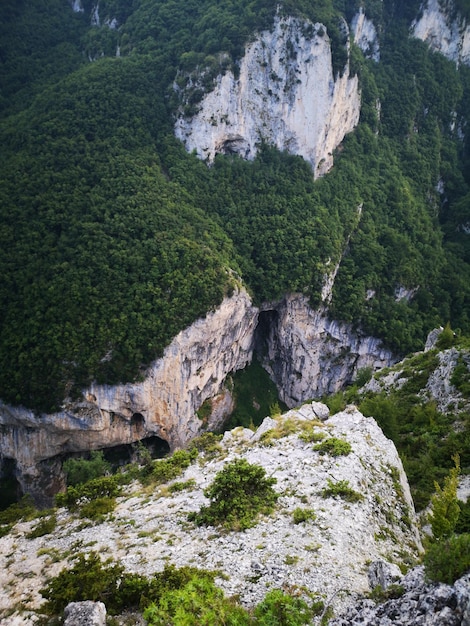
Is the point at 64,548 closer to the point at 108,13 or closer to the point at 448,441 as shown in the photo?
the point at 448,441

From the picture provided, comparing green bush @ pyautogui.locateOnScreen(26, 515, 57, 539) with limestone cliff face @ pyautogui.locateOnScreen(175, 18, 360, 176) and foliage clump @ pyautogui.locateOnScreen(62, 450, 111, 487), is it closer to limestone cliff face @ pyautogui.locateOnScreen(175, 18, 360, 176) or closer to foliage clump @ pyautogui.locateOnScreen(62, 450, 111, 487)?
foliage clump @ pyautogui.locateOnScreen(62, 450, 111, 487)

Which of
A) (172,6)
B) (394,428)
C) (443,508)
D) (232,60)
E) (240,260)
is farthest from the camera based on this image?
(172,6)

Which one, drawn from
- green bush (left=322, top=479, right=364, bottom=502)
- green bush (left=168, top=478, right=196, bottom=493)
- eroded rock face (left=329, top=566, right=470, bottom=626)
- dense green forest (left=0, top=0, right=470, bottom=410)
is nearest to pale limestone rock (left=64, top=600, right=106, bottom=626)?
eroded rock face (left=329, top=566, right=470, bottom=626)

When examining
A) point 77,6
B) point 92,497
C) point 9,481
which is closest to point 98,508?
point 92,497

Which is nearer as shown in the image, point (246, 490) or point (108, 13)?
point (246, 490)

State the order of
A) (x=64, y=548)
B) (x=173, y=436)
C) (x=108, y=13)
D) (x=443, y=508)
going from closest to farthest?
(x=443, y=508) < (x=64, y=548) < (x=173, y=436) < (x=108, y=13)

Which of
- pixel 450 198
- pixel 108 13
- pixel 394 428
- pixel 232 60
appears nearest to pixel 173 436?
pixel 394 428

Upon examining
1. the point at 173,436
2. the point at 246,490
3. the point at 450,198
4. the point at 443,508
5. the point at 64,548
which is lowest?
the point at 173,436
